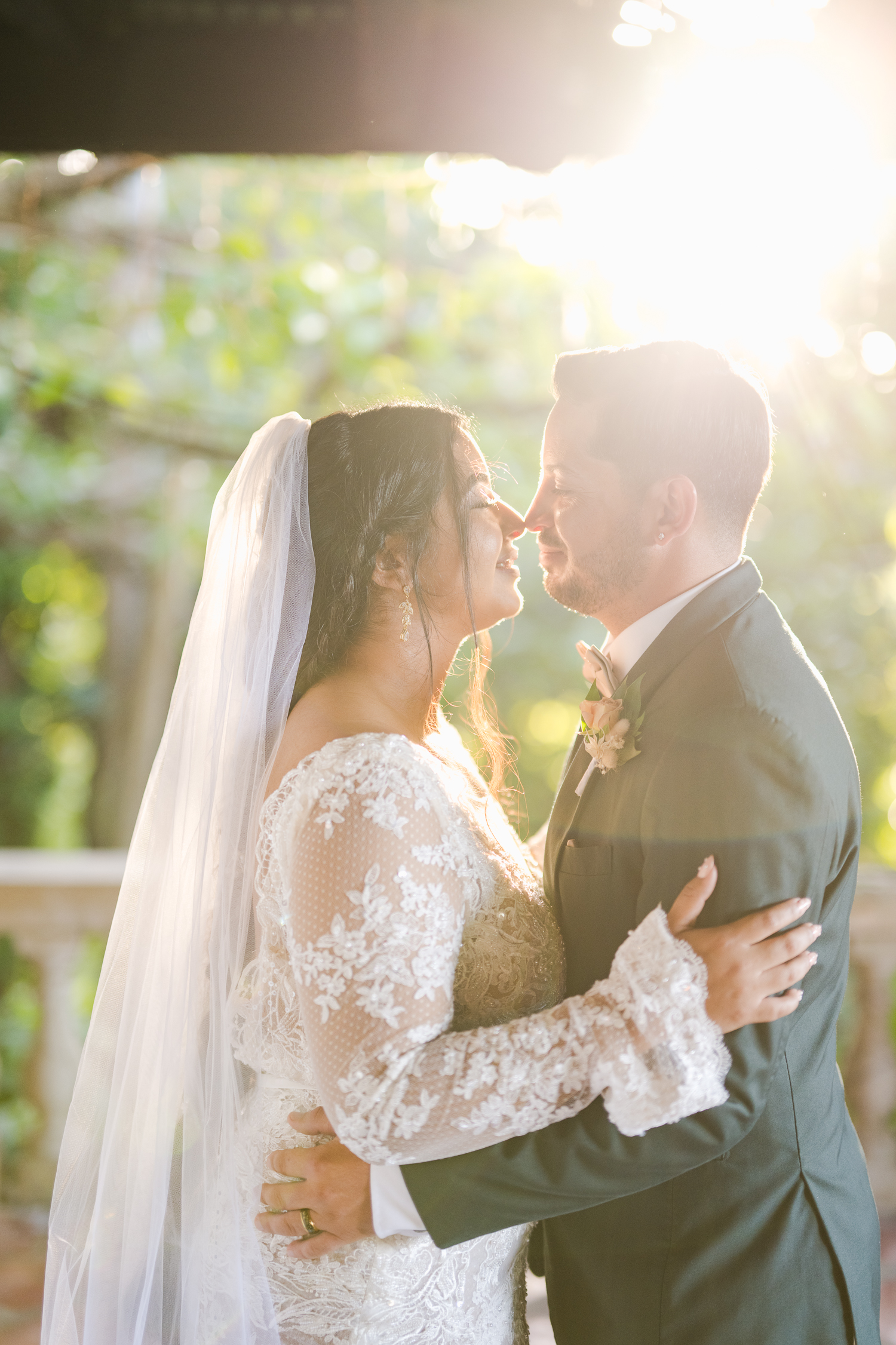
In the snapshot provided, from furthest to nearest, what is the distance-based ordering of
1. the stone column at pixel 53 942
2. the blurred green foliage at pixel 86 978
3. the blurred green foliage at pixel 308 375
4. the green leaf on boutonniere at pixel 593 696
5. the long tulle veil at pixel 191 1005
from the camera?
the blurred green foliage at pixel 308 375
the blurred green foliage at pixel 86 978
the stone column at pixel 53 942
the green leaf on boutonniere at pixel 593 696
the long tulle veil at pixel 191 1005

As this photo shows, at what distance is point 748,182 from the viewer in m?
2.89

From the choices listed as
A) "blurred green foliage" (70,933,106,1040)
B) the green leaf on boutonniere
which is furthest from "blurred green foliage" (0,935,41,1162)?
the green leaf on boutonniere

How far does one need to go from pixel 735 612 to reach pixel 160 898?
131 cm

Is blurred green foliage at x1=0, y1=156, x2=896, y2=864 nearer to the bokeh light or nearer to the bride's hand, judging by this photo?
the bokeh light

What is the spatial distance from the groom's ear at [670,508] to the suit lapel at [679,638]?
15 cm

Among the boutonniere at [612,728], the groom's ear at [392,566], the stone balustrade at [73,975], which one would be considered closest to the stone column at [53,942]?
the stone balustrade at [73,975]

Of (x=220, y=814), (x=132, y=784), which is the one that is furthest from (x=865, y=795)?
(x=220, y=814)

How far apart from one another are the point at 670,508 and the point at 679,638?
0.30 m

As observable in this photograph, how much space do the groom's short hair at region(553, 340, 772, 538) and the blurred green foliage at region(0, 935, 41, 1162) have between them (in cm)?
319

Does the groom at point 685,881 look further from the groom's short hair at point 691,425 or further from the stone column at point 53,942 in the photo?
Answer: the stone column at point 53,942

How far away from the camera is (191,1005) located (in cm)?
201

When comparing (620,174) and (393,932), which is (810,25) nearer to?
(620,174)

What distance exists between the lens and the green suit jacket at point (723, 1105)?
1729 millimetres

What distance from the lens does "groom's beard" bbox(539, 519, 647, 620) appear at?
86.3 inches
